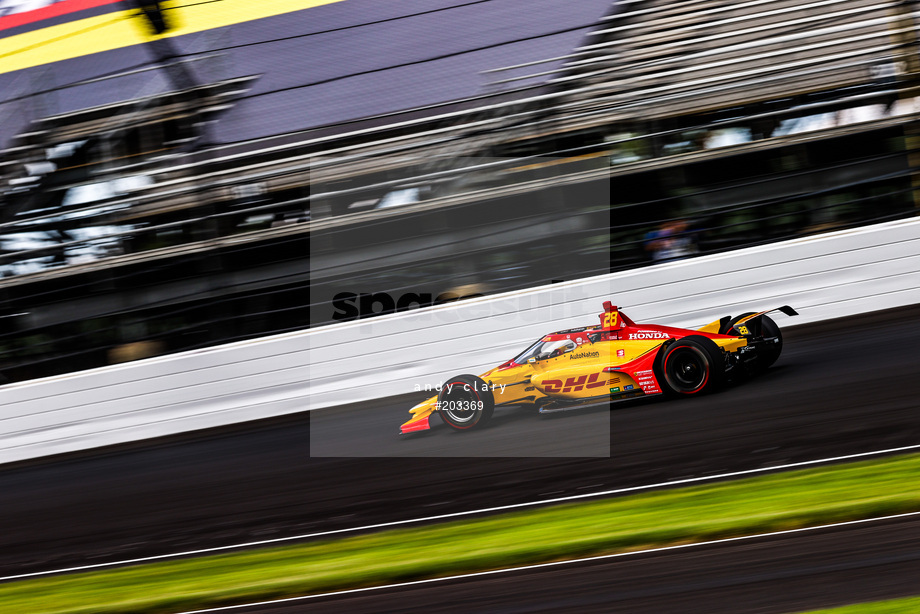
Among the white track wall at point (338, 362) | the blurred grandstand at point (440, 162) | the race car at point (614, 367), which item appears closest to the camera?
the race car at point (614, 367)

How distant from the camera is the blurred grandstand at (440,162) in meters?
8.80

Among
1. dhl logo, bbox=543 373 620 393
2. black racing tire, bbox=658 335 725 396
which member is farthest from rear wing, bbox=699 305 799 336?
dhl logo, bbox=543 373 620 393

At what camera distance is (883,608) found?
2986 millimetres

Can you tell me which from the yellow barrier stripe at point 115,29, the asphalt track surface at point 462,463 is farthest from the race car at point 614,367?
the yellow barrier stripe at point 115,29

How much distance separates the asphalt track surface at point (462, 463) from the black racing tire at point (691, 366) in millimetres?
112

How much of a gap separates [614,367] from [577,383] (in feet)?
1.02

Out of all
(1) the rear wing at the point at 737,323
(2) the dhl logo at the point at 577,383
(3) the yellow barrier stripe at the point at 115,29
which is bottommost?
(2) the dhl logo at the point at 577,383

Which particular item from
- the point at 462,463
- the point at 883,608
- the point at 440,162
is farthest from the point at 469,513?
the point at 440,162

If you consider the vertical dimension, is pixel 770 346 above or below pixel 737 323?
below

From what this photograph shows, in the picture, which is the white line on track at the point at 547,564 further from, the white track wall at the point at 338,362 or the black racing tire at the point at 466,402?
the white track wall at the point at 338,362

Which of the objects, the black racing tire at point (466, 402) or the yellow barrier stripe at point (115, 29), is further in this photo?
the yellow barrier stripe at point (115, 29)

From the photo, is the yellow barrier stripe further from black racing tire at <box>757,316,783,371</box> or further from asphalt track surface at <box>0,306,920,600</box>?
black racing tire at <box>757,316,783,371</box>

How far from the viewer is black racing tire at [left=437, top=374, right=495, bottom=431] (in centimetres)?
639

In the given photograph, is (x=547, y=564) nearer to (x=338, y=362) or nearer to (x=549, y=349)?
(x=549, y=349)
